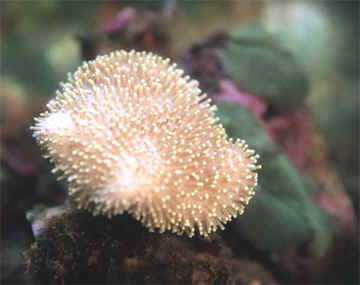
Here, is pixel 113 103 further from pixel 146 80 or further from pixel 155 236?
pixel 155 236

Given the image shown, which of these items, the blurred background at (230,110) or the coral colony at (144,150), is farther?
the blurred background at (230,110)

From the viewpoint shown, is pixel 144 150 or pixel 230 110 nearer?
pixel 144 150

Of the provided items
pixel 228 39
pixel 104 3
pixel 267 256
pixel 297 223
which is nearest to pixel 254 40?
pixel 228 39

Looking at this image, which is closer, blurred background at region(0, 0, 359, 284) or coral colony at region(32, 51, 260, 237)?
coral colony at region(32, 51, 260, 237)

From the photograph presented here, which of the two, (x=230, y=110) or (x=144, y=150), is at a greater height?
(x=230, y=110)

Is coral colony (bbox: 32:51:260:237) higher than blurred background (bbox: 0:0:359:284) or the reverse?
the reverse
